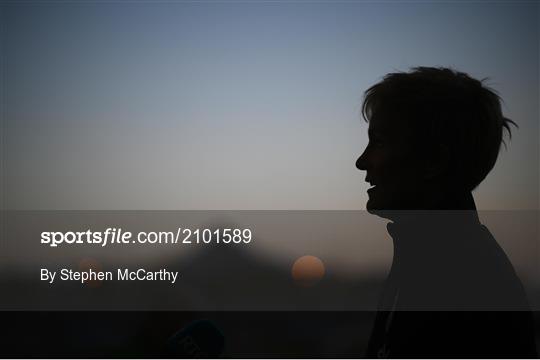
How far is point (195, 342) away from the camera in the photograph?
246cm

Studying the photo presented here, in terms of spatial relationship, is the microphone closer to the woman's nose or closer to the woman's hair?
the woman's nose

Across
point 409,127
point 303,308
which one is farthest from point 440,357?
point 303,308

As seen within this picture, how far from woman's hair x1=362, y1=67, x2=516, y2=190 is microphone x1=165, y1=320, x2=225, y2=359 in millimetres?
1261

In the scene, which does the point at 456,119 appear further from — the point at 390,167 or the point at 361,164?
the point at 361,164

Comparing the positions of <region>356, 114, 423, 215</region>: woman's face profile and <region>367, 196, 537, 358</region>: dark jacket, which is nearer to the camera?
<region>367, 196, 537, 358</region>: dark jacket

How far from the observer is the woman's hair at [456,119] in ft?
7.59

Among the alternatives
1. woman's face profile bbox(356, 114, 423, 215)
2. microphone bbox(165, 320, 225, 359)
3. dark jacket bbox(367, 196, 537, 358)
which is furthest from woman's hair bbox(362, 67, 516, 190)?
microphone bbox(165, 320, 225, 359)

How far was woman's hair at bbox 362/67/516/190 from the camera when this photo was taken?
2.31 metres

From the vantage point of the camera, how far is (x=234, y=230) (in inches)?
144

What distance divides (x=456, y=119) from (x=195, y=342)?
4.96ft

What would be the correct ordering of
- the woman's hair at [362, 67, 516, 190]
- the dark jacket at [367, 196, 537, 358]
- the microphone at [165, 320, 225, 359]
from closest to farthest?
the dark jacket at [367, 196, 537, 358] → the woman's hair at [362, 67, 516, 190] → the microphone at [165, 320, 225, 359]

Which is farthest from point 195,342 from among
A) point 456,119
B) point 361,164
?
point 456,119

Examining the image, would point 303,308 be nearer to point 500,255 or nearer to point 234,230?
point 234,230

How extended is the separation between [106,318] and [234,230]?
1103 mm
